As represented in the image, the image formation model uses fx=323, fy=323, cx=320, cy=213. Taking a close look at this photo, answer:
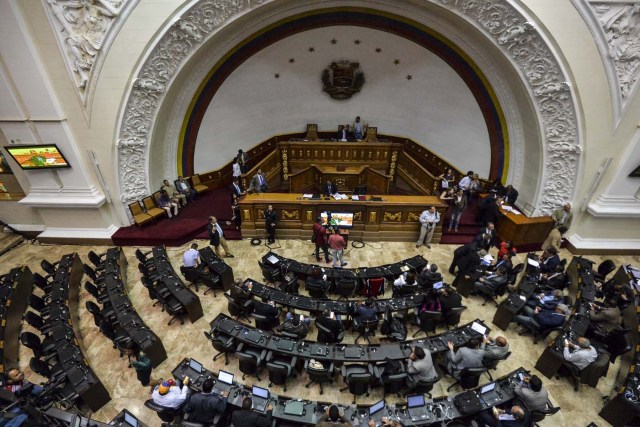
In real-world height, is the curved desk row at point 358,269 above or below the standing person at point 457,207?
below

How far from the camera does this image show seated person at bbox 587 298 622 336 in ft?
21.3

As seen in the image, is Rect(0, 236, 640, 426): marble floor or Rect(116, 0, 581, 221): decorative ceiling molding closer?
Rect(0, 236, 640, 426): marble floor

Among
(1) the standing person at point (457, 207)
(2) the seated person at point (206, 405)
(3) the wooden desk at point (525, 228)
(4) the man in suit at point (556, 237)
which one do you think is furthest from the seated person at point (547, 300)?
(2) the seated person at point (206, 405)

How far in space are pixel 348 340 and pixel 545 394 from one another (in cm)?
356

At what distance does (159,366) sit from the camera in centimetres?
652

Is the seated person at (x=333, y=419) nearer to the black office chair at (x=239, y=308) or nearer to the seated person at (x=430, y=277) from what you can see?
the black office chair at (x=239, y=308)

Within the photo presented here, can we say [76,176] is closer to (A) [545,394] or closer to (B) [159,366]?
(B) [159,366]

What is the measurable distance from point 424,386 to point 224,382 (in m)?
3.43

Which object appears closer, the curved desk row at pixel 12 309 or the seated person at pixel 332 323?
the seated person at pixel 332 323

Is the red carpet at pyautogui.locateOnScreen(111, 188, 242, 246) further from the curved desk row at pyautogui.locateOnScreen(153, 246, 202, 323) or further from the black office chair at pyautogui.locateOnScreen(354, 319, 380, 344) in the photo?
the black office chair at pyautogui.locateOnScreen(354, 319, 380, 344)

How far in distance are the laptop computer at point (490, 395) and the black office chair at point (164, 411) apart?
4942mm

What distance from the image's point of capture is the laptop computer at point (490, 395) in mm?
5199

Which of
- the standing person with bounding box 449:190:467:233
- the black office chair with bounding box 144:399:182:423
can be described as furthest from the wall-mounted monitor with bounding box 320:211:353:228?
the black office chair with bounding box 144:399:182:423

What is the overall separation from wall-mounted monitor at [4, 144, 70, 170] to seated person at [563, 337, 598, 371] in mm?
12790
